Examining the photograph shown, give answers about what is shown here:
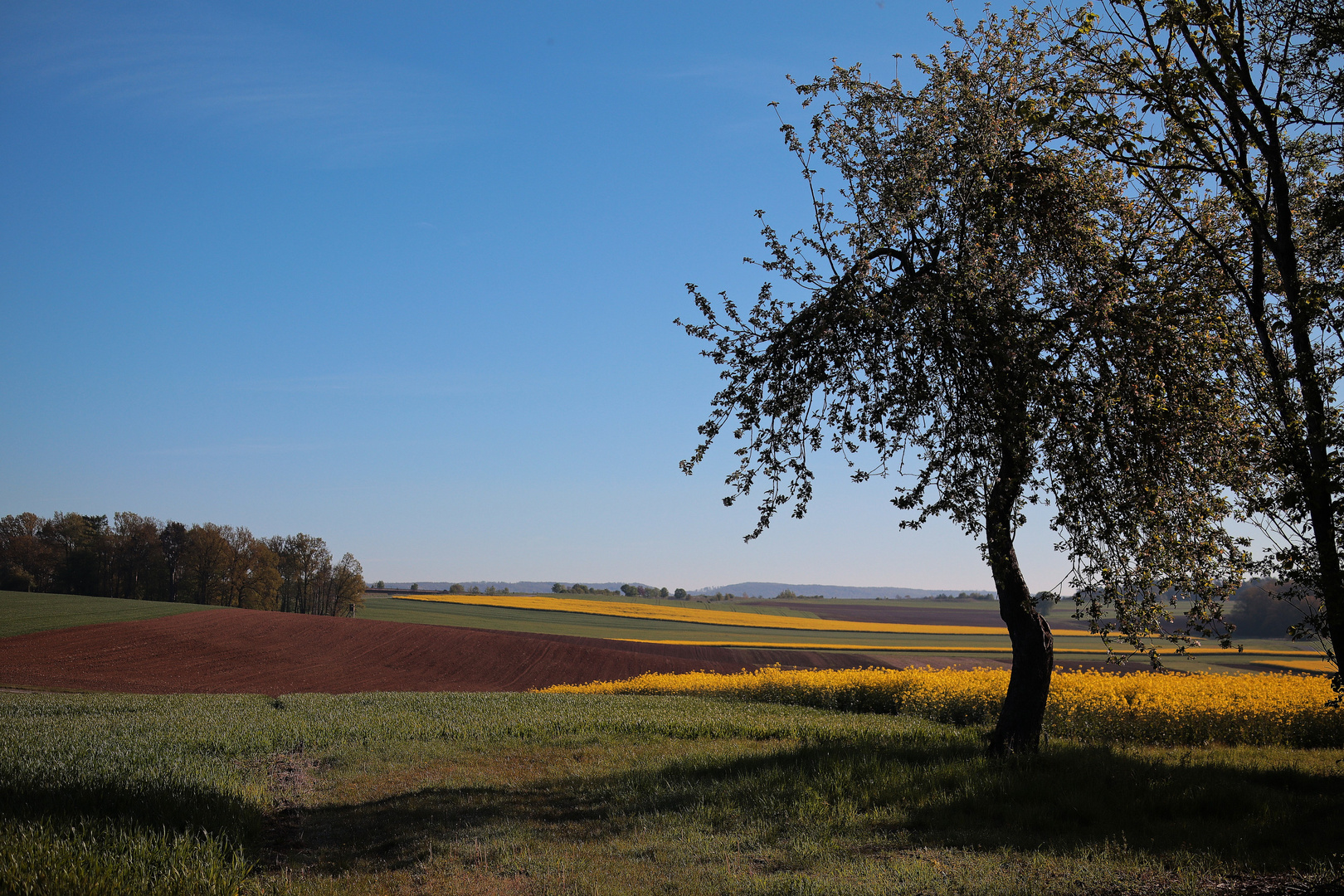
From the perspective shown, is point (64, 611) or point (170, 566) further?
point (170, 566)

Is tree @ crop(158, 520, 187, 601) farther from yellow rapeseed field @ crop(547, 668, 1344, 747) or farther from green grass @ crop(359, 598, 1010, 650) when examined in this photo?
yellow rapeseed field @ crop(547, 668, 1344, 747)

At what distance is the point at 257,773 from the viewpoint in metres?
10.9

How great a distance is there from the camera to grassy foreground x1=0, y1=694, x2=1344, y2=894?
6.16m

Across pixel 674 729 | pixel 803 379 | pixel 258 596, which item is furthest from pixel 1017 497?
pixel 258 596

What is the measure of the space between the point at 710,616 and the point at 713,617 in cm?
68

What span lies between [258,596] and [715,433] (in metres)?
82.3

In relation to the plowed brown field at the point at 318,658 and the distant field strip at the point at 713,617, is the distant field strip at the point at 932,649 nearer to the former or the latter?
the plowed brown field at the point at 318,658

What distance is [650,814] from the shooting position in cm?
845

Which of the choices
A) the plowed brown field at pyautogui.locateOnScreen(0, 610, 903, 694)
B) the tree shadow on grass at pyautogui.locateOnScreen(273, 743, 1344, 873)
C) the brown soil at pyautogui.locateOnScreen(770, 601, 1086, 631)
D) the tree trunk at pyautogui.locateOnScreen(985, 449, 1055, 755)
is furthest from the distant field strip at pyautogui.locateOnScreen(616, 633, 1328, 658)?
the tree shadow on grass at pyautogui.locateOnScreen(273, 743, 1344, 873)

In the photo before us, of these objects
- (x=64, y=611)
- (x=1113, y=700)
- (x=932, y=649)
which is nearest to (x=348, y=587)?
(x=64, y=611)

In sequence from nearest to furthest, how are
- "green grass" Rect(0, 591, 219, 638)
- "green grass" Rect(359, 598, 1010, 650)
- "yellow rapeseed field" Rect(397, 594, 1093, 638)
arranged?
"green grass" Rect(0, 591, 219, 638) → "green grass" Rect(359, 598, 1010, 650) → "yellow rapeseed field" Rect(397, 594, 1093, 638)

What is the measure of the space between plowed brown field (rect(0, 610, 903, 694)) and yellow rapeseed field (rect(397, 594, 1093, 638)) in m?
29.7

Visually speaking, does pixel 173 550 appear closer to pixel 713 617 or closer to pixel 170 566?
pixel 170 566

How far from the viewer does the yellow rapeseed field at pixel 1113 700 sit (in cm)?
1416
